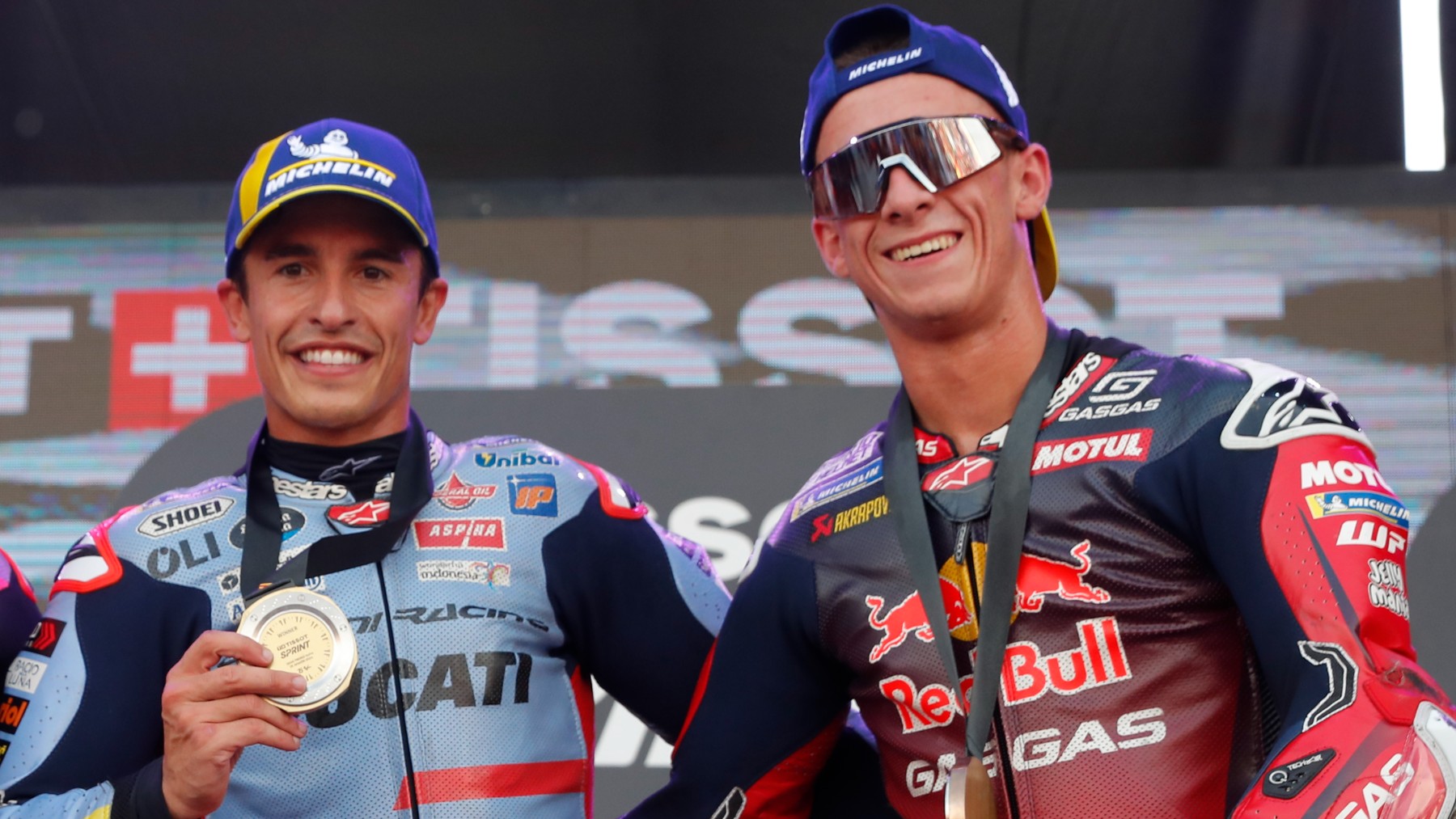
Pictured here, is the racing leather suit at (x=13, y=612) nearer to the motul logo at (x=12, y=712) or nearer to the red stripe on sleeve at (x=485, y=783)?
the motul logo at (x=12, y=712)

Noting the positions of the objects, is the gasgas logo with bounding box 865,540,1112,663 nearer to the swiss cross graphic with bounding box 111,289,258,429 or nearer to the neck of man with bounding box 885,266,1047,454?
the neck of man with bounding box 885,266,1047,454

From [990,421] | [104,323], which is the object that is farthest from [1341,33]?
[104,323]

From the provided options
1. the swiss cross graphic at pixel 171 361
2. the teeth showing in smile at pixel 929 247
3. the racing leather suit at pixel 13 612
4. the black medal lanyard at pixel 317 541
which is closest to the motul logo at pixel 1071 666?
the teeth showing in smile at pixel 929 247

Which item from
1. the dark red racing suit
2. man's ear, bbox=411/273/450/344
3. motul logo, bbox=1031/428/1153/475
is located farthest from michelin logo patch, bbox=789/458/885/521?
man's ear, bbox=411/273/450/344

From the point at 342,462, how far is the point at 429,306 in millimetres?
306

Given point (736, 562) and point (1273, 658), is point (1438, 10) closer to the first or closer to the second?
point (736, 562)

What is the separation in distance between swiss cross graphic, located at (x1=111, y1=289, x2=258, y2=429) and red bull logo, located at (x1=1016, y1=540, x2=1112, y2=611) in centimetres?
356

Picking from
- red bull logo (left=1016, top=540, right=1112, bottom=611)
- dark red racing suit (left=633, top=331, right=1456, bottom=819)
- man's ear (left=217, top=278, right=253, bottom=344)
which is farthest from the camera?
man's ear (left=217, top=278, right=253, bottom=344)

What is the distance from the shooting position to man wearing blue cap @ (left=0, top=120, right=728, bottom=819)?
2.04m

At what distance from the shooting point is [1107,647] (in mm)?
1812

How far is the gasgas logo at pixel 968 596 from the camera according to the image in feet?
6.03

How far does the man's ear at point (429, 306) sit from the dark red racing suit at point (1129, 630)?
0.70 m

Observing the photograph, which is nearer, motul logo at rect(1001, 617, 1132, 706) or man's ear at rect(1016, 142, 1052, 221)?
motul logo at rect(1001, 617, 1132, 706)

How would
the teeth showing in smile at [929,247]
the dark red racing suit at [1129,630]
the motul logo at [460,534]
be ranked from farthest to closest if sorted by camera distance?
the motul logo at [460,534] < the teeth showing in smile at [929,247] < the dark red racing suit at [1129,630]
